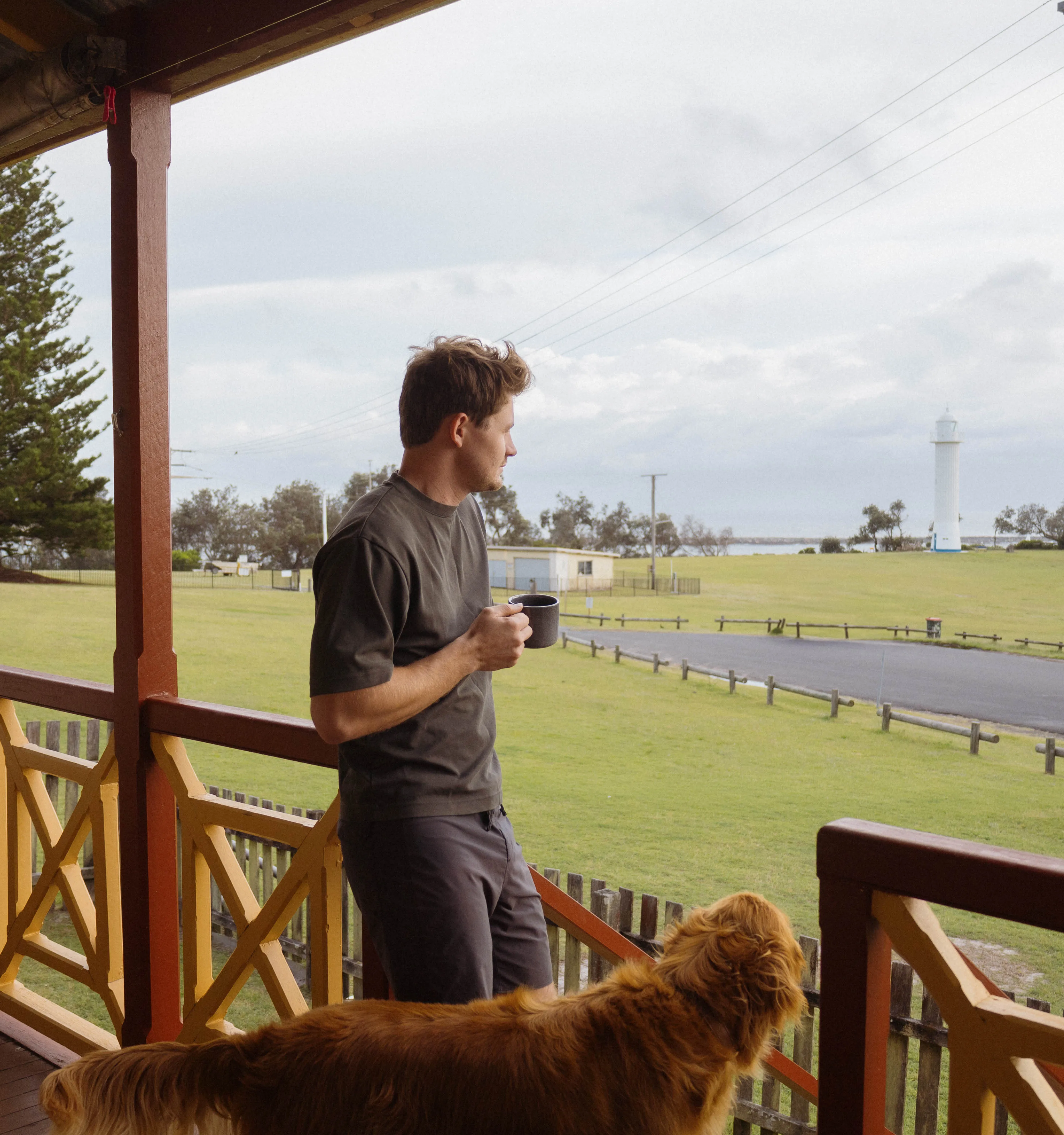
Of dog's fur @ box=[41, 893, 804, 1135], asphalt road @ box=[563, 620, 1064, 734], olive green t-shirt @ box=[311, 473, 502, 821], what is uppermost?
olive green t-shirt @ box=[311, 473, 502, 821]

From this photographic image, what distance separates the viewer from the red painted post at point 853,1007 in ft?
2.81

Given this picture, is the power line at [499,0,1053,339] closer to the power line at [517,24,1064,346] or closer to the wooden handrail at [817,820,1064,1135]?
the power line at [517,24,1064,346]

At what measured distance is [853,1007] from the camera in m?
0.87

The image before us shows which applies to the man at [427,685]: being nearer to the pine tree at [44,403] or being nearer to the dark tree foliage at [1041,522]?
the dark tree foliage at [1041,522]

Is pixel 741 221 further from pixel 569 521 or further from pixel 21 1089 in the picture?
pixel 21 1089

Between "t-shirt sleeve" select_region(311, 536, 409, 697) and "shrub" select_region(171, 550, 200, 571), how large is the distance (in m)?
16.0

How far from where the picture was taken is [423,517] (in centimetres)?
102

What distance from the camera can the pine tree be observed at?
48.9 feet

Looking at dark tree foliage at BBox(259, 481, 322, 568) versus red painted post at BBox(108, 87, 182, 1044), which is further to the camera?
dark tree foliage at BBox(259, 481, 322, 568)

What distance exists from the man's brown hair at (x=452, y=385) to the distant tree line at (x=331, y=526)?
696 centimetres

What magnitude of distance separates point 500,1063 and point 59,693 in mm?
1613

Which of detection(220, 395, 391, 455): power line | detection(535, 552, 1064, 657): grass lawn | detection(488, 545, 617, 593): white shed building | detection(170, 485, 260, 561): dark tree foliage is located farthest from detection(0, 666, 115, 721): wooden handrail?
detection(170, 485, 260, 561): dark tree foliage

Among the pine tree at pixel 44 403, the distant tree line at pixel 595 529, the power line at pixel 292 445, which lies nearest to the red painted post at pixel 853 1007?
the distant tree line at pixel 595 529

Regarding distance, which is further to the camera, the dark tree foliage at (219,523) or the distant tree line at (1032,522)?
the dark tree foliage at (219,523)
